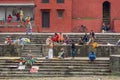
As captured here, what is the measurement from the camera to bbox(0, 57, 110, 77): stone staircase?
111 feet

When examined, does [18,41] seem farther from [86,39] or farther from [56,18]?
[56,18]

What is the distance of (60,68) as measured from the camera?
34625 millimetres

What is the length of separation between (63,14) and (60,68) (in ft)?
48.8

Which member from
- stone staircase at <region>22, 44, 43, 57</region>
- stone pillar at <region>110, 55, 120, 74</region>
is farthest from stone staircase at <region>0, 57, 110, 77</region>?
stone staircase at <region>22, 44, 43, 57</region>

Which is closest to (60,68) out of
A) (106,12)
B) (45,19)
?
(45,19)

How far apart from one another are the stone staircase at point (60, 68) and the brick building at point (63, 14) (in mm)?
13033

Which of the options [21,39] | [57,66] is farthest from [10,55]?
[57,66]

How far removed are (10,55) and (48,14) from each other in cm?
1094

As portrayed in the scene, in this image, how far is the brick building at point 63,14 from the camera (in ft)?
160

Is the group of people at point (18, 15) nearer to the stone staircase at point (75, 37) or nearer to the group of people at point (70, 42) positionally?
the stone staircase at point (75, 37)

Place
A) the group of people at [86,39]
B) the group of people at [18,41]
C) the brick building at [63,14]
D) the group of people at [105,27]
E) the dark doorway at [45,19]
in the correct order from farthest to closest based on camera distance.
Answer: the dark doorway at [45,19], the group of people at [105,27], the brick building at [63,14], the group of people at [86,39], the group of people at [18,41]

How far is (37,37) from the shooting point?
4284cm

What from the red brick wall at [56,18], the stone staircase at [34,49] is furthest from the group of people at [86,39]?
the red brick wall at [56,18]

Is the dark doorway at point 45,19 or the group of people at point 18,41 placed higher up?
the dark doorway at point 45,19
